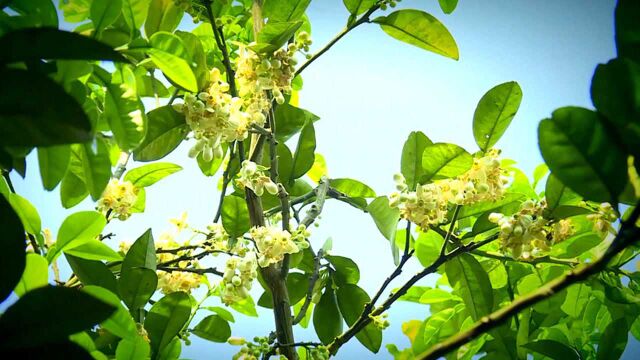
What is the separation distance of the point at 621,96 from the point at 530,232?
321 millimetres

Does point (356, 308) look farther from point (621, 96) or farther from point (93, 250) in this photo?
point (621, 96)

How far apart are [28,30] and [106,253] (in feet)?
1.15

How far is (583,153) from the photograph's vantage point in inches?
12.0

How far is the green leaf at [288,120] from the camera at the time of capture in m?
0.73

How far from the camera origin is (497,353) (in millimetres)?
729

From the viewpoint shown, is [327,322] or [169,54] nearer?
[169,54]

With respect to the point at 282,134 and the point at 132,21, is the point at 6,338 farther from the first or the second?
the point at 282,134

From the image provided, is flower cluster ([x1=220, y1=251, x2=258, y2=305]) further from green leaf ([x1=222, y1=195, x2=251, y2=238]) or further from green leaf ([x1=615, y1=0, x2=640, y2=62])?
green leaf ([x1=615, y1=0, x2=640, y2=62])

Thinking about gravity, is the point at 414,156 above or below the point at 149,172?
below

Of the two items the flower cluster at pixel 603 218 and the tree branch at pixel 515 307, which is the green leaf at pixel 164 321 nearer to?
the tree branch at pixel 515 307

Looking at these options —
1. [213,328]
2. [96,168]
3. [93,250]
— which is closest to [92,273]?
[93,250]

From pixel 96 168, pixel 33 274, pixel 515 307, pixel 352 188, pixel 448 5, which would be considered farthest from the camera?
pixel 352 188

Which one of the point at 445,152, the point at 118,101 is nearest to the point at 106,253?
the point at 118,101

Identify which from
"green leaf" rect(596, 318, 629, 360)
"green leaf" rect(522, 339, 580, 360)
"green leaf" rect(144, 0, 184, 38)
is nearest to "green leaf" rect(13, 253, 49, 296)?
"green leaf" rect(144, 0, 184, 38)
